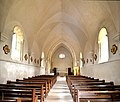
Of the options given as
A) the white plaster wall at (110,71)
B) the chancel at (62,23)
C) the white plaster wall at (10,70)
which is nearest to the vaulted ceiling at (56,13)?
the chancel at (62,23)

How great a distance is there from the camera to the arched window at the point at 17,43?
11.3 metres

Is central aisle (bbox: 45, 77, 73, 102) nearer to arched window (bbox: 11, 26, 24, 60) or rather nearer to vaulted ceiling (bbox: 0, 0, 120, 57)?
arched window (bbox: 11, 26, 24, 60)

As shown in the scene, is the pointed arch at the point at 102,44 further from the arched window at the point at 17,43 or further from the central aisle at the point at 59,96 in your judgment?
the arched window at the point at 17,43

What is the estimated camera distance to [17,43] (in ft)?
38.8

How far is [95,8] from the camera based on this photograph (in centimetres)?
1095

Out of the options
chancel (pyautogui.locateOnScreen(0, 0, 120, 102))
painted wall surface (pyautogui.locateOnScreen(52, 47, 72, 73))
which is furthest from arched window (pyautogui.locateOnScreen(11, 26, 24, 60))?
painted wall surface (pyautogui.locateOnScreen(52, 47, 72, 73))

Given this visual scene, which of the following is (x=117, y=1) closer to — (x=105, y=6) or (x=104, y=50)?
(x=105, y=6)

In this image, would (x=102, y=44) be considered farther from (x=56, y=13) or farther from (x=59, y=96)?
(x=59, y=96)

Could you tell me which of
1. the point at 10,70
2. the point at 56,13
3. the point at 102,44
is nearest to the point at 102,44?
the point at 102,44

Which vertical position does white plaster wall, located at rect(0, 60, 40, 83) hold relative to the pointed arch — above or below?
below

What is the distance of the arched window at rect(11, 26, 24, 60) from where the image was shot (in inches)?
444

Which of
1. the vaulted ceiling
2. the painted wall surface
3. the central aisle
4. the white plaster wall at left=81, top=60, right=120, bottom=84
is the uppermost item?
the vaulted ceiling

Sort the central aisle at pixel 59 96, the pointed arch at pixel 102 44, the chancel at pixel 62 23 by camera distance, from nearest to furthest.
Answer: the central aisle at pixel 59 96
the chancel at pixel 62 23
the pointed arch at pixel 102 44

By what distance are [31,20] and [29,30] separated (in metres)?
1.11
